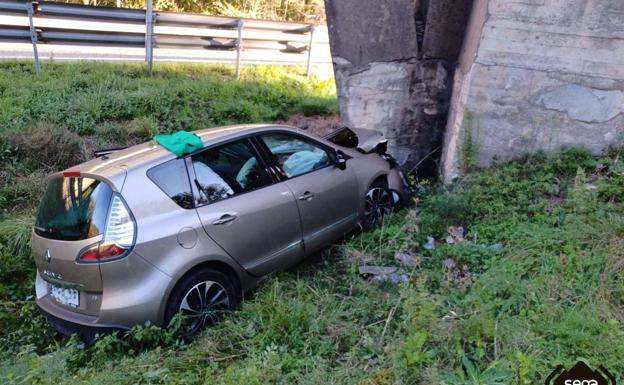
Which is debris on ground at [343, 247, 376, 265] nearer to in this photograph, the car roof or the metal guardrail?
the car roof

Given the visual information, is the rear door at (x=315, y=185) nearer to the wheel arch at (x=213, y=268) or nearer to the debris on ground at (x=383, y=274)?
the debris on ground at (x=383, y=274)

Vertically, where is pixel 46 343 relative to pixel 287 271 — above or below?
below

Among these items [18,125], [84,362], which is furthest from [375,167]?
[18,125]

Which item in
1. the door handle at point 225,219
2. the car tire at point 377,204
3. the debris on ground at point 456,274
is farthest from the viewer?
the car tire at point 377,204

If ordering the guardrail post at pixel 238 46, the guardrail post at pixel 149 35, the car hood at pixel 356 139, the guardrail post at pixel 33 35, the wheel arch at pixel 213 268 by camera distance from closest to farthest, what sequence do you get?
the wheel arch at pixel 213 268, the car hood at pixel 356 139, the guardrail post at pixel 33 35, the guardrail post at pixel 149 35, the guardrail post at pixel 238 46

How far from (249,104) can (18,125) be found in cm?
355

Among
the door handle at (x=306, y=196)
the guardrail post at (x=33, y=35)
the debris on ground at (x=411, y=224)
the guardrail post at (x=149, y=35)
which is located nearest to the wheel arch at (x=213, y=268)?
the door handle at (x=306, y=196)

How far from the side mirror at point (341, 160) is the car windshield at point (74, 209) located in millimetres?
2289

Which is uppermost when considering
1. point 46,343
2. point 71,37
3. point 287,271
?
point 71,37

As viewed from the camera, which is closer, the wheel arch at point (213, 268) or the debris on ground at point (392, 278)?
the wheel arch at point (213, 268)

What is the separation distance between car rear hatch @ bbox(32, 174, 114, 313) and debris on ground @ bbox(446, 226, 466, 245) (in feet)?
10.2

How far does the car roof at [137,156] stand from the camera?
12.0ft

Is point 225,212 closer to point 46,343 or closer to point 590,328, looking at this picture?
point 46,343

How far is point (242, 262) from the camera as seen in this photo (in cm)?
404
